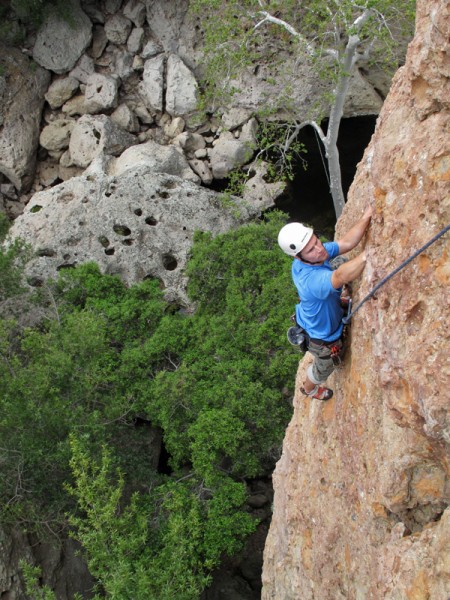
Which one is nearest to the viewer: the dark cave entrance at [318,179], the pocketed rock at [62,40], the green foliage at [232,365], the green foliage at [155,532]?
the green foliage at [155,532]

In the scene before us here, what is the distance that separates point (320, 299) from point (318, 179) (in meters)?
15.1

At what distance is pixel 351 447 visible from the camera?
4.48 metres

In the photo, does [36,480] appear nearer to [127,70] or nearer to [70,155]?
[70,155]

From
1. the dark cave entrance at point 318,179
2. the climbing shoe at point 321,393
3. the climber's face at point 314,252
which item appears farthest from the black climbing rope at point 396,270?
the dark cave entrance at point 318,179

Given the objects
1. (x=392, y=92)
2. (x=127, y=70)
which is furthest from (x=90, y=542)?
(x=127, y=70)

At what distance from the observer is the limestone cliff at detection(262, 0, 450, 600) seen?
332 cm

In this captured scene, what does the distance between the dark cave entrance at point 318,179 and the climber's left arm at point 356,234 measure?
42.9 ft

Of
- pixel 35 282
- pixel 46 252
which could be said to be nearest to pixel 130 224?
pixel 46 252

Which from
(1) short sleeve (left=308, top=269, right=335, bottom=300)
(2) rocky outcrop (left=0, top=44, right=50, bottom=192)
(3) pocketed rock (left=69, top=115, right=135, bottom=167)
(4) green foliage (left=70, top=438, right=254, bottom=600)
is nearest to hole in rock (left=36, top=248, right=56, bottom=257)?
(3) pocketed rock (left=69, top=115, right=135, bottom=167)

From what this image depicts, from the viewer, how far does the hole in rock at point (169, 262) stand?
1371cm

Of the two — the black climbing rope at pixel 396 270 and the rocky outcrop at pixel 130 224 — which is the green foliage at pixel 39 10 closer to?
the rocky outcrop at pixel 130 224

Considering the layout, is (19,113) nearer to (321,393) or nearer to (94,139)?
(94,139)

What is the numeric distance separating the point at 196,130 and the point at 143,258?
16.5 feet

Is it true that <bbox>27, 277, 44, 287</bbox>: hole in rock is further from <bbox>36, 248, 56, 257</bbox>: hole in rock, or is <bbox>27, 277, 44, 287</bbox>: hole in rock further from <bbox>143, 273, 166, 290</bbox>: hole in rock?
<bbox>143, 273, 166, 290</bbox>: hole in rock
